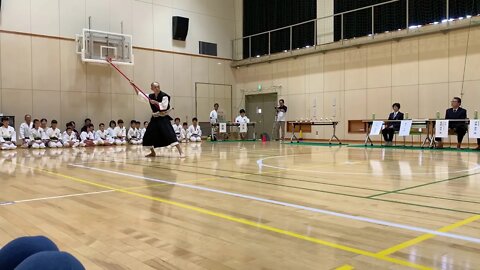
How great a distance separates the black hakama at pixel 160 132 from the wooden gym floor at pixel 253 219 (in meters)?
2.57

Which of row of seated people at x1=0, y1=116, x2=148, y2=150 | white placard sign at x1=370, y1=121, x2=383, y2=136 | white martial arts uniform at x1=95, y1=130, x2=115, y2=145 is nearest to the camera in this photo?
white placard sign at x1=370, y1=121, x2=383, y2=136

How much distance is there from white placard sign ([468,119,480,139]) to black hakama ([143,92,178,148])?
747 centimetres

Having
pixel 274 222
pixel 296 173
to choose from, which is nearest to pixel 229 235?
pixel 274 222

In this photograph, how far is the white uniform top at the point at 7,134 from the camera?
12.7m

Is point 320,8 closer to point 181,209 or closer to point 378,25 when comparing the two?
point 378,25

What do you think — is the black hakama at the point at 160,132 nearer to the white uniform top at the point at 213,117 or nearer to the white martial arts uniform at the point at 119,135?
the white martial arts uniform at the point at 119,135

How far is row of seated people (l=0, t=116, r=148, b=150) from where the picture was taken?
12.8 meters

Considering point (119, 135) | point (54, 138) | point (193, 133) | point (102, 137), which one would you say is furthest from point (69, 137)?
point (193, 133)

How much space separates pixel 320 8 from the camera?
16391 mm

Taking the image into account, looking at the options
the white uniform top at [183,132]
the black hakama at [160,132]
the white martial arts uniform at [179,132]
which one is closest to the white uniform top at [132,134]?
the white martial arts uniform at [179,132]

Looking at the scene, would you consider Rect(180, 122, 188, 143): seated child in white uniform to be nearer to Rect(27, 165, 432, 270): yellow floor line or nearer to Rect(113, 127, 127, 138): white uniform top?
Rect(113, 127, 127, 138): white uniform top

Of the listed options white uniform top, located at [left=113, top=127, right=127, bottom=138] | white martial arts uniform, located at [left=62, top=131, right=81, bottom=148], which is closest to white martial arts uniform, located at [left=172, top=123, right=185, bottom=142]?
white uniform top, located at [left=113, top=127, right=127, bottom=138]

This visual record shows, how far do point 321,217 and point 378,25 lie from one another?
13.0 meters

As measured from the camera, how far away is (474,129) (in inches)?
401
